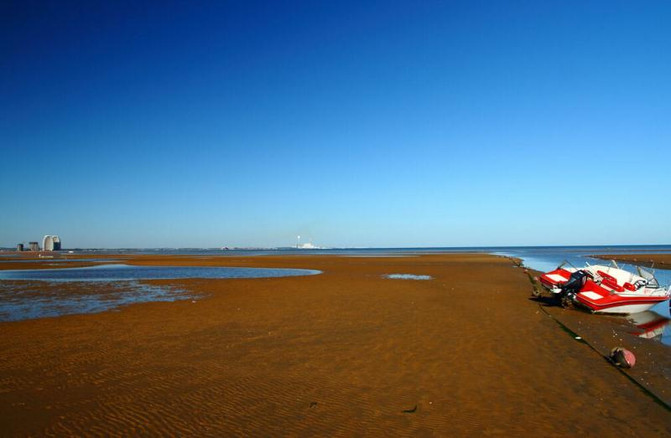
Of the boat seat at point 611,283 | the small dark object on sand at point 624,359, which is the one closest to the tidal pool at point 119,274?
the boat seat at point 611,283

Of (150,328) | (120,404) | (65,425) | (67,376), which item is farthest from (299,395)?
(150,328)

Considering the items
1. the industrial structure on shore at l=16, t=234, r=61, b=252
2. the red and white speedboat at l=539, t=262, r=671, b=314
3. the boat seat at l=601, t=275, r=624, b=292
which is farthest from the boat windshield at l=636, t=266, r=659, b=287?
the industrial structure on shore at l=16, t=234, r=61, b=252

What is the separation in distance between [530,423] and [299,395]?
399 cm

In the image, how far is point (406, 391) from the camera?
7.93 m

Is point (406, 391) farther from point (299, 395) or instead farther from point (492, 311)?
point (492, 311)

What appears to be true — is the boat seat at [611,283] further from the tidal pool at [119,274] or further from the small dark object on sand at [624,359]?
the tidal pool at [119,274]

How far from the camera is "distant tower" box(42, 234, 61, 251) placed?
159788 mm

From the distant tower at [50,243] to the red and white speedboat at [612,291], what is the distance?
187 m

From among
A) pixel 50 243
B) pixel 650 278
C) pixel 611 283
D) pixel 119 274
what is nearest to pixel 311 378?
pixel 611 283

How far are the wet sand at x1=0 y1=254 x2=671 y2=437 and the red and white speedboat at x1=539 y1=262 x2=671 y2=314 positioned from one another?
3392 millimetres

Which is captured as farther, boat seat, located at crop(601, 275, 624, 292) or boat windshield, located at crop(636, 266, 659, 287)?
boat windshield, located at crop(636, 266, 659, 287)

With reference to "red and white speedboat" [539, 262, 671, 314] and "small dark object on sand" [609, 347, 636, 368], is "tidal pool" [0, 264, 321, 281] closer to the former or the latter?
"red and white speedboat" [539, 262, 671, 314]

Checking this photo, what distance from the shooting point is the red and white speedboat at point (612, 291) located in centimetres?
1730

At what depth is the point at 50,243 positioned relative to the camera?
16162cm
